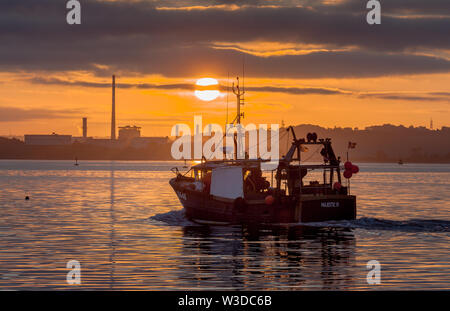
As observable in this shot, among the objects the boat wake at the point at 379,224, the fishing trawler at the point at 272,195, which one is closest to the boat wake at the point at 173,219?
the boat wake at the point at 379,224

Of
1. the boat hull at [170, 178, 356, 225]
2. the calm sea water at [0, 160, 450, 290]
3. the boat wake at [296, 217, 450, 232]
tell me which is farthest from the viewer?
the boat wake at [296, 217, 450, 232]

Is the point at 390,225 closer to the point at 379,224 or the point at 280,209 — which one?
the point at 379,224

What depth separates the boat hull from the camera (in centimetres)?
4722

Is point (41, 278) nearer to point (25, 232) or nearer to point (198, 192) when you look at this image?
point (25, 232)

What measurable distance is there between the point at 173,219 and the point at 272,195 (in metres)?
11.5

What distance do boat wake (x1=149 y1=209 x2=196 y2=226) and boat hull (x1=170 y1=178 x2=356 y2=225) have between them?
277 centimetres

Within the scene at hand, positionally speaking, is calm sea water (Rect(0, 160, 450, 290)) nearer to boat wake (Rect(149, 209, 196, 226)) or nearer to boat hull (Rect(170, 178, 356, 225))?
boat wake (Rect(149, 209, 196, 226))

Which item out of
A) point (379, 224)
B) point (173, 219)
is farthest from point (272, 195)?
point (173, 219)

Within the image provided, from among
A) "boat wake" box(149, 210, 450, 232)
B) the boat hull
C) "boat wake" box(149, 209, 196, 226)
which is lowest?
"boat wake" box(149, 209, 196, 226)

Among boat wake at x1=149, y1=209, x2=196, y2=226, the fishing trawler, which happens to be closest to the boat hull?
the fishing trawler

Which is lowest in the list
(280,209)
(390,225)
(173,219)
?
(173,219)

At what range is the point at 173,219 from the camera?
56375mm

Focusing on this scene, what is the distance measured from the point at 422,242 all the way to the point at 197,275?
17.7m
